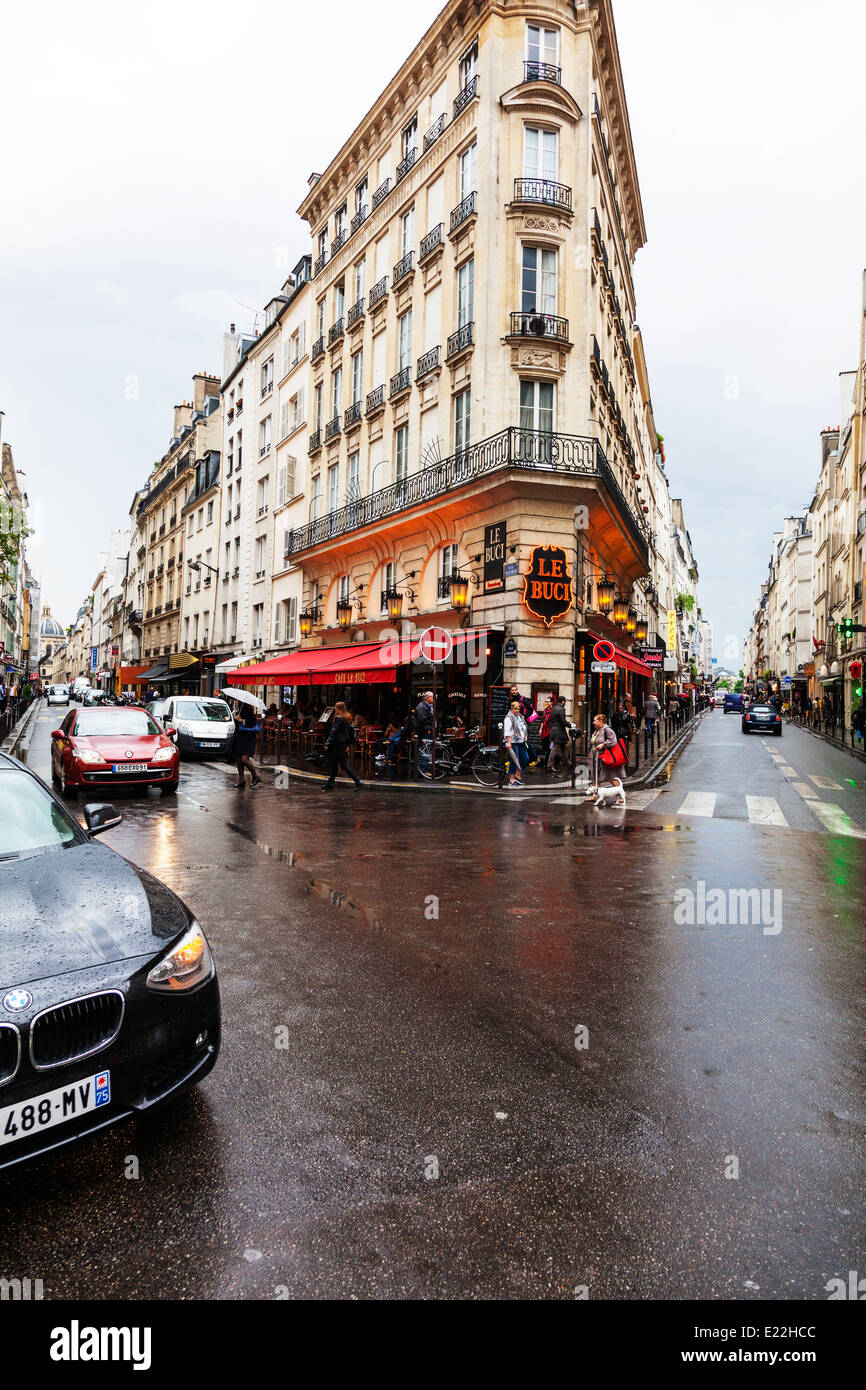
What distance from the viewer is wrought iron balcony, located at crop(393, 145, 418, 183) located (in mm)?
24875

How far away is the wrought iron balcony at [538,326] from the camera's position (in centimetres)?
2058

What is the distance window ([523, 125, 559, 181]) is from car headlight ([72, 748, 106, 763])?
19169 millimetres

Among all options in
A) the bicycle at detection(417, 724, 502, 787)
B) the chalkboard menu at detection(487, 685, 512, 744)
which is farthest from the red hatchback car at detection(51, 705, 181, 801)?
the chalkboard menu at detection(487, 685, 512, 744)

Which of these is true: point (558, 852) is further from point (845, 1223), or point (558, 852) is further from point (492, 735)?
point (492, 735)

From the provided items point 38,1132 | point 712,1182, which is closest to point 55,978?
point 38,1132

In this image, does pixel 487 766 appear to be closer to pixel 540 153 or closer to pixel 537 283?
pixel 537 283

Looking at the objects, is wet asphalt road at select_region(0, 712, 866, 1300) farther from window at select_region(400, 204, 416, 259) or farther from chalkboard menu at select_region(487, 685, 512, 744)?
window at select_region(400, 204, 416, 259)

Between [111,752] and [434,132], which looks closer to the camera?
[111,752]

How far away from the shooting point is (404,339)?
Answer: 2508 centimetres

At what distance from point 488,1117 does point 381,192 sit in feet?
99.6

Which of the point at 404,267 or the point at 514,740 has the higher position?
the point at 404,267

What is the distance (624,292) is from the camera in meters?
31.5

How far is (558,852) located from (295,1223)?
273 inches

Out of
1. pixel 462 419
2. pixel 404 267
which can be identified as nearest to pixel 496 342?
pixel 462 419
